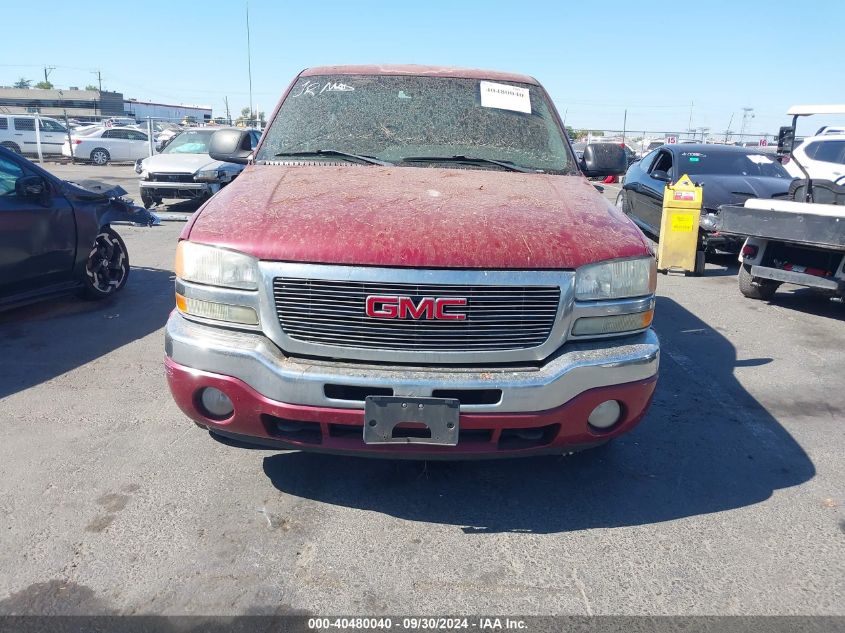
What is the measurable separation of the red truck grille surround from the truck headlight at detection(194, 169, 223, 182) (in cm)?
1135

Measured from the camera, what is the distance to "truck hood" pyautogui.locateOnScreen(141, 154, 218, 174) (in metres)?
13.3

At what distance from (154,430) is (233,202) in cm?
150

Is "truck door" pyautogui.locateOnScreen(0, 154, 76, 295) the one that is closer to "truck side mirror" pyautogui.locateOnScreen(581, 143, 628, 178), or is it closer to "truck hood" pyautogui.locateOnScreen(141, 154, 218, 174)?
"truck side mirror" pyautogui.locateOnScreen(581, 143, 628, 178)

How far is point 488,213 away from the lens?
3.01 metres

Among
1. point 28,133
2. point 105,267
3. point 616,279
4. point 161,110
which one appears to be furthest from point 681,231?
point 161,110

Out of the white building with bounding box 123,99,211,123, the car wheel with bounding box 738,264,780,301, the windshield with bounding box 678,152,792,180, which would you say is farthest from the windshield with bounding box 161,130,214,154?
the white building with bounding box 123,99,211,123

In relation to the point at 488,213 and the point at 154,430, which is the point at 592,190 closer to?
the point at 488,213

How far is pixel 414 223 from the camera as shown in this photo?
2.85 m

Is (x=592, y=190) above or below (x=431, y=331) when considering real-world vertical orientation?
above

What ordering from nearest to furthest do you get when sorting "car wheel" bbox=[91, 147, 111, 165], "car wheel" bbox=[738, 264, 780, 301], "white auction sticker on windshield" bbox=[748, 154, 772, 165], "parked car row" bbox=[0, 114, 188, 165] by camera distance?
1. "car wheel" bbox=[738, 264, 780, 301]
2. "white auction sticker on windshield" bbox=[748, 154, 772, 165]
3. "parked car row" bbox=[0, 114, 188, 165]
4. "car wheel" bbox=[91, 147, 111, 165]

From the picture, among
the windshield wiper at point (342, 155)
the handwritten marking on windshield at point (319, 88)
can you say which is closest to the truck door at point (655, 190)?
the handwritten marking on windshield at point (319, 88)

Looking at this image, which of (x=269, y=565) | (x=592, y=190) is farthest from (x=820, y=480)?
(x=269, y=565)

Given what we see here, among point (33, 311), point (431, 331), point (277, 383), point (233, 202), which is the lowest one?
point (33, 311)

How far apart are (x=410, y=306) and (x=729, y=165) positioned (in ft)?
28.7
